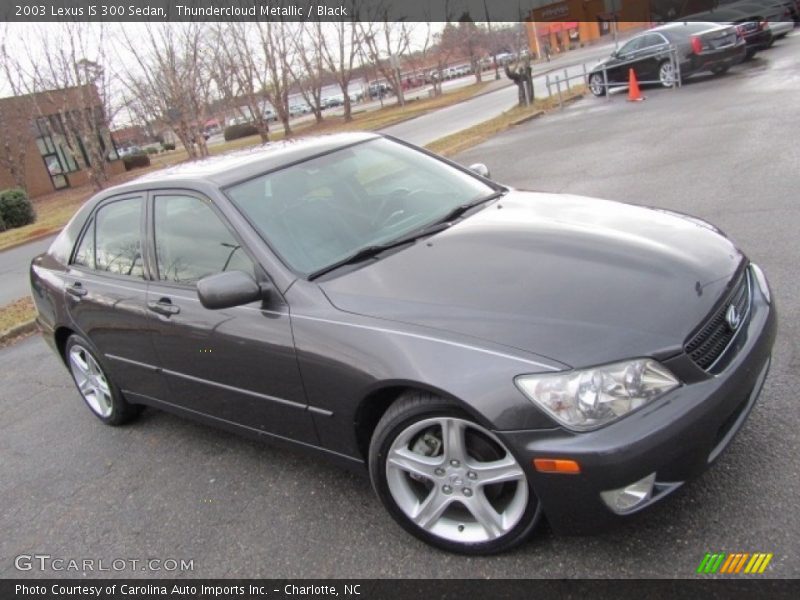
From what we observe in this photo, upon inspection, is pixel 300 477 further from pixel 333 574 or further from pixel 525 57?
pixel 525 57

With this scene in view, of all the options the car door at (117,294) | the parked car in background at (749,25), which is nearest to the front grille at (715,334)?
the car door at (117,294)

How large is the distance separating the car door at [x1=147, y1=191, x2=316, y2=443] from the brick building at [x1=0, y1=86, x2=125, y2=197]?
24.7 metres

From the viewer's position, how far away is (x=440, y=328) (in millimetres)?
2574

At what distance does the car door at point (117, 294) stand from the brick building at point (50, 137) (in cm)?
2376

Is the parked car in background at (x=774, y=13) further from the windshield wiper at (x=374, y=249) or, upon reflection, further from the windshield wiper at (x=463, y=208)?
the windshield wiper at (x=374, y=249)

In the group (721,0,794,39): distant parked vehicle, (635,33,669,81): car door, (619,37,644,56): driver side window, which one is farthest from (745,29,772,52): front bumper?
(619,37,644,56): driver side window

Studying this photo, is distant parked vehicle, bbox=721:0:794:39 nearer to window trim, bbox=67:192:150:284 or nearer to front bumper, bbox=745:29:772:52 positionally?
front bumper, bbox=745:29:772:52

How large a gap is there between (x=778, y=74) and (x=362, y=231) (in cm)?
1531

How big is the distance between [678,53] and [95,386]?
54.0 ft

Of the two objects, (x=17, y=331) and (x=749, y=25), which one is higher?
(x=749, y=25)

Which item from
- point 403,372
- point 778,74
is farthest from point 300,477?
point 778,74

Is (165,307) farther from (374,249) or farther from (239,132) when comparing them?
(239,132)

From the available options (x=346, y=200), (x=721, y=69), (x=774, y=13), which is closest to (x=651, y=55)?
(x=721, y=69)

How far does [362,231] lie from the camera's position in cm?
342
